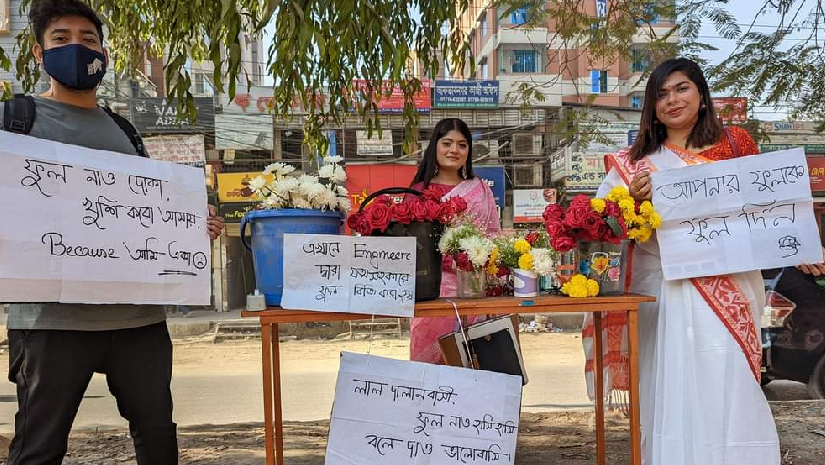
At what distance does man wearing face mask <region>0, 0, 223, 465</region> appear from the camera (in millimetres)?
1649

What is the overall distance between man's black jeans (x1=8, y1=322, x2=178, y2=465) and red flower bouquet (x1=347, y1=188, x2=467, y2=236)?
0.78 meters

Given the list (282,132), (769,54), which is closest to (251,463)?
(769,54)

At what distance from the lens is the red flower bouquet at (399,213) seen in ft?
5.98

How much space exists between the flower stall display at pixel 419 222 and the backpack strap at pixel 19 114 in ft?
3.29

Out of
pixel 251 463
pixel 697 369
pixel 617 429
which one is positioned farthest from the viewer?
pixel 617 429

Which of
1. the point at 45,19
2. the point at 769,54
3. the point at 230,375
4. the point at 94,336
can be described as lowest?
the point at 230,375

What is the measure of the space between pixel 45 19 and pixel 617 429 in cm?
348

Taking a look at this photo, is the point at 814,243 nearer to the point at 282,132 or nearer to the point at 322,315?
the point at 322,315

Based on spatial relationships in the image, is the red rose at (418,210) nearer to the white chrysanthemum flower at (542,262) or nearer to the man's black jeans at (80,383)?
the white chrysanthemum flower at (542,262)

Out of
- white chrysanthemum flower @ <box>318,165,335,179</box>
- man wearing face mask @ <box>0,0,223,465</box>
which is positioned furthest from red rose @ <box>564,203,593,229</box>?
man wearing face mask @ <box>0,0,223,465</box>

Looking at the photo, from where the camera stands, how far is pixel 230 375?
274 inches

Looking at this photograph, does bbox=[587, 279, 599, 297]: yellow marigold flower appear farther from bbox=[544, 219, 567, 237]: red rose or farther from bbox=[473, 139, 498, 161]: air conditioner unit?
bbox=[473, 139, 498, 161]: air conditioner unit

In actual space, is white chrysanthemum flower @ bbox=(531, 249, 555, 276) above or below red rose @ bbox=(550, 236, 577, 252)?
below

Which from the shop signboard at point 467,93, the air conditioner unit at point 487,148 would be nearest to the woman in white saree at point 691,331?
the air conditioner unit at point 487,148
